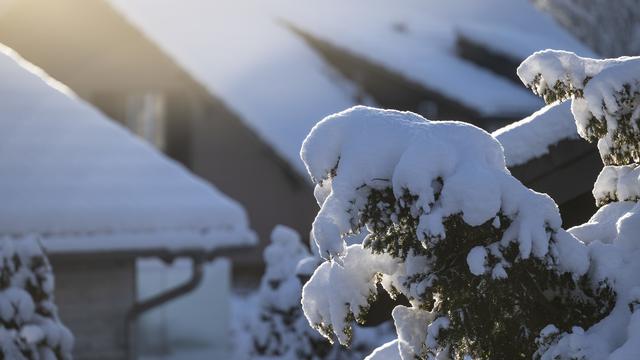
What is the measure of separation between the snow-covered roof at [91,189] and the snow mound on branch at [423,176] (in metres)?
6.32

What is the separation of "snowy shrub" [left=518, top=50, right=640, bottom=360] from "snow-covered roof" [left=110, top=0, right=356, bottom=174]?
1220 cm

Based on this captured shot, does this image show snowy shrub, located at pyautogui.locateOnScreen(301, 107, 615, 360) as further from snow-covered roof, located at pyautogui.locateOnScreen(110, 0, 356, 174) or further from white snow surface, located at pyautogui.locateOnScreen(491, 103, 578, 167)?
snow-covered roof, located at pyautogui.locateOnScreen(110, 0, 356, 174)

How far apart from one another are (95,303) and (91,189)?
1215mm

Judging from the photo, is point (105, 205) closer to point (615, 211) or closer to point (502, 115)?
point (615, 211)

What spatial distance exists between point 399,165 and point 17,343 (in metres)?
4.11

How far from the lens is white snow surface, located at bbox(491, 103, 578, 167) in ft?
16.9

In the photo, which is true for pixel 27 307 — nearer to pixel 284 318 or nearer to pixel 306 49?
pixel 284 318

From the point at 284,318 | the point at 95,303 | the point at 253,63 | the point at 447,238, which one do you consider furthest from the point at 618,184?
the point at 253,63

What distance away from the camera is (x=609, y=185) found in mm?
4422

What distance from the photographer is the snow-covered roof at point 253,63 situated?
17234mm

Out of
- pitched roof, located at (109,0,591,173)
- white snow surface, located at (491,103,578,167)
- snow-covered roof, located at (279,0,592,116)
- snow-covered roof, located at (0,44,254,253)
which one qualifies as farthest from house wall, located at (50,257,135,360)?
snow-covered roof, located at (279,0,592,116)

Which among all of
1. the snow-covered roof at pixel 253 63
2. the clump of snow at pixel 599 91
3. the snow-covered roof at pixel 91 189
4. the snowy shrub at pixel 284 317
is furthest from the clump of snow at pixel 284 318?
the clump of snow at pixel 599 91

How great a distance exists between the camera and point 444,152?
3717 mm

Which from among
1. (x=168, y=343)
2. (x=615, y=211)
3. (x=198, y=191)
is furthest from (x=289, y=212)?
(x=615, y=211)
